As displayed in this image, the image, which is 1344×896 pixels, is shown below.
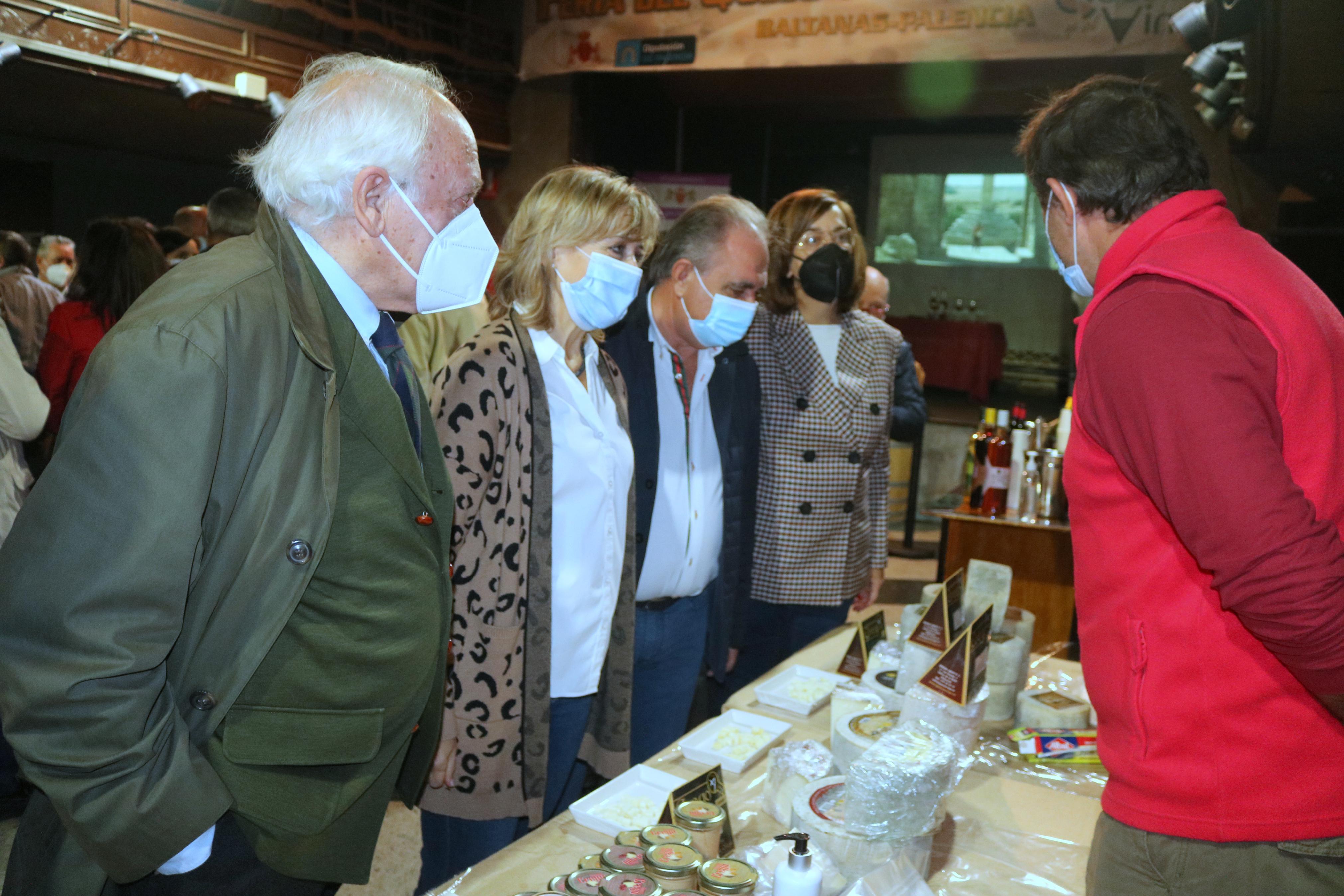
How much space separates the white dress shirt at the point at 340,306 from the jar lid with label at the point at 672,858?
51 centimetres

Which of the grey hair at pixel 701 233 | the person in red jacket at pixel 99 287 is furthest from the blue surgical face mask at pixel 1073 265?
the person in red jacket at pixel 99 287

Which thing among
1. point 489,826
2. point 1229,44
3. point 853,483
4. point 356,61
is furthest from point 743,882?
point 1229,44

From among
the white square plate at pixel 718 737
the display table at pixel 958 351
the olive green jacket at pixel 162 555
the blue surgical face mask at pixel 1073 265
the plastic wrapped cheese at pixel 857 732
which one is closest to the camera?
the olive green jacket at pixel 162 555

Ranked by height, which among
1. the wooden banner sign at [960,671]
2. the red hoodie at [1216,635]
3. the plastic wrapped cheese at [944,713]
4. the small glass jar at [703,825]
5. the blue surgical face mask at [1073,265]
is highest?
the blue surgical face mask at [1073,265]

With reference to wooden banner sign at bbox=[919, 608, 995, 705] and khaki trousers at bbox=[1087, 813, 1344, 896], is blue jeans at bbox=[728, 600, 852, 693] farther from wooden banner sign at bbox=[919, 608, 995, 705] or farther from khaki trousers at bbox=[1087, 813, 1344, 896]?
khaki trousers at bbox=[1087, 813, 1344, 896]

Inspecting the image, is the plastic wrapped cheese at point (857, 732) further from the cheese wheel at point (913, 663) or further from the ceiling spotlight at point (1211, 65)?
the ceiling spotlight at point (1211, 65)

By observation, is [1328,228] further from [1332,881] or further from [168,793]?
[168,793]

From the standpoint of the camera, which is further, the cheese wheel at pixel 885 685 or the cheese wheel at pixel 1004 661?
the cheese wheel at pixel 1004 661

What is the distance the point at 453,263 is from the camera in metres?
1.40

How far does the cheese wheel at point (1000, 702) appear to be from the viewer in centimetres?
199

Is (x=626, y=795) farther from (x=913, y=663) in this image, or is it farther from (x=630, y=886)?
(x=913, y=663)

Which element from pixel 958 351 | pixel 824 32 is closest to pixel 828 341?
pixel 824 32

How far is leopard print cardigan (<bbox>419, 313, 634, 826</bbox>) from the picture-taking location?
1817 millimetres

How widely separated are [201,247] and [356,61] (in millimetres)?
3813
